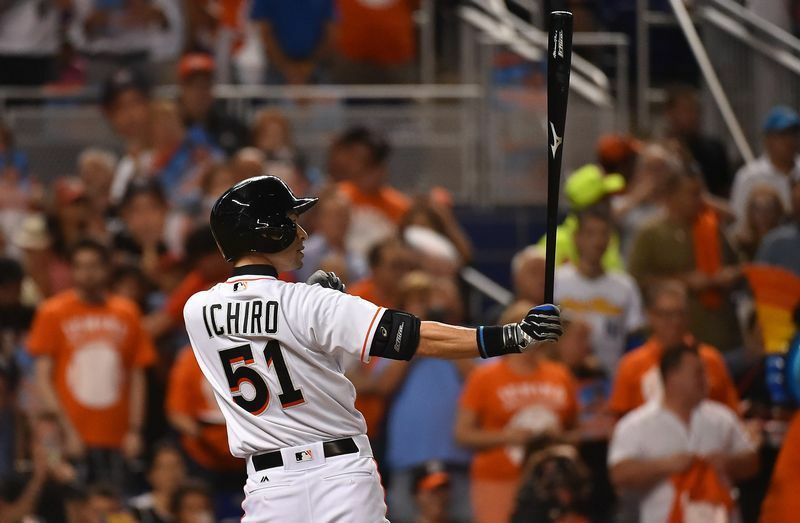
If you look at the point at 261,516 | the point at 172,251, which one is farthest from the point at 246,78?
the point at 261,516

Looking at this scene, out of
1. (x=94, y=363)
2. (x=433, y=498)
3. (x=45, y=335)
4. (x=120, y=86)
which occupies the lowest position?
(x=433, y=498)

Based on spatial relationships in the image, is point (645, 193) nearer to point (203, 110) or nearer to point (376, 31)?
point (376, 31)

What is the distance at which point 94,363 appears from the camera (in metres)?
8.99

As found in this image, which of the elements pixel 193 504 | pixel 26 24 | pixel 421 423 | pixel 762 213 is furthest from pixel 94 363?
Result: pixel 762 213

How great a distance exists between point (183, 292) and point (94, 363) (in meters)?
0.66

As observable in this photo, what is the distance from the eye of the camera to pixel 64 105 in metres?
11.3

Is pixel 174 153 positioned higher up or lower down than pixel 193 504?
higher up

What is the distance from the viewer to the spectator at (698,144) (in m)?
10.8

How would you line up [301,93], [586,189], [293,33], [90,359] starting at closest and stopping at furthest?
[90,359]
[586,189]
[301,93]
[293,33]

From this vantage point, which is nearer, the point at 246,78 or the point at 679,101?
the point at 679,101

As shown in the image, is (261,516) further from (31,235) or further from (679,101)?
(679,101)

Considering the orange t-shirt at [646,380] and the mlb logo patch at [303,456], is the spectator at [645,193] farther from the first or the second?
the mlb logo patch at [303,456]

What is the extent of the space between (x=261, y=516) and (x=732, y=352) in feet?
15.4

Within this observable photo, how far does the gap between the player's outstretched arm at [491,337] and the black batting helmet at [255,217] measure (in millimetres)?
615
